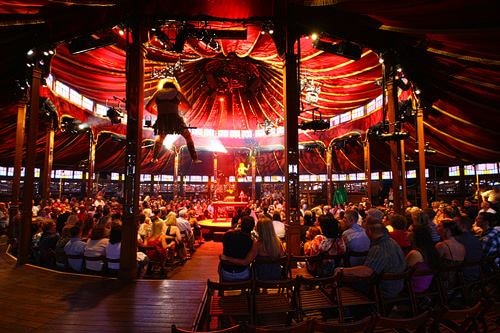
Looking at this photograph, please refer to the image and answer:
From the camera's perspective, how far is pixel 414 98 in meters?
8.08

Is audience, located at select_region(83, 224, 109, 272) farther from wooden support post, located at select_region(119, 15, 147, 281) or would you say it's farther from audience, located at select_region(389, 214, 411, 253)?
audience, located at select_region(389, 214, 411, 253)

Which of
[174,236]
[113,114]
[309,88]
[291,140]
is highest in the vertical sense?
[309,88]

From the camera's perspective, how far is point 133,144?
491cm

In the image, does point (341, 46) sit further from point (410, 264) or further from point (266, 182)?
point (266, 182)

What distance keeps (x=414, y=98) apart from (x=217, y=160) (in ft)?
48.5

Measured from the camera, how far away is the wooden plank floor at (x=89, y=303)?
3.00 meters

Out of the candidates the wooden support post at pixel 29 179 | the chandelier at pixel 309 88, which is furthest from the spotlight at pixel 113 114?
the chandelier at pixel 309 88

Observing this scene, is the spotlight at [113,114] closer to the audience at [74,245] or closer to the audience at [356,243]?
the audience at [74,245]

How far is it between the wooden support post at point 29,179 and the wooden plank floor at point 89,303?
0.46 m

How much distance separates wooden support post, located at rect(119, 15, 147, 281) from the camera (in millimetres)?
4614

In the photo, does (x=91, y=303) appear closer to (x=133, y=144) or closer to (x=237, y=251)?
(x=237, y=251)

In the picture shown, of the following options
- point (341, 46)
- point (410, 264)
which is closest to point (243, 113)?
point (341, 46)

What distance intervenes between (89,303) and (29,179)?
3.26 metres

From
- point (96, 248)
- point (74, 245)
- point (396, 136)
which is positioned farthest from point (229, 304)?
point (396, 136)
